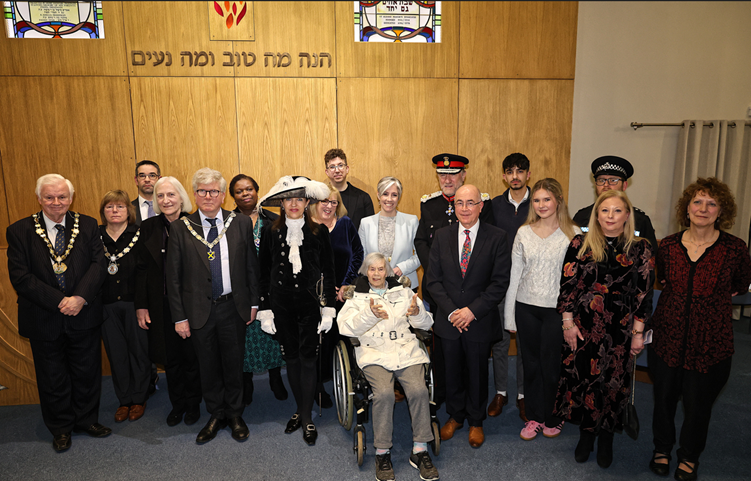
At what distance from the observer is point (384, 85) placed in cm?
491

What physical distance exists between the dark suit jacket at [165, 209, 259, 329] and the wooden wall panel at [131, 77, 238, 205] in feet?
7.06

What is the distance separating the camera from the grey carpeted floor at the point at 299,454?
9.13ft

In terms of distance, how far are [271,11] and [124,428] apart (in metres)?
4.33

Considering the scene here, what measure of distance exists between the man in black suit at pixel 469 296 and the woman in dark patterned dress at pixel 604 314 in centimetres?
47

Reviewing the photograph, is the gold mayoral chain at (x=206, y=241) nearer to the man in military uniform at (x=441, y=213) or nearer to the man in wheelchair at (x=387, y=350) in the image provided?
the man in wheelchair at (x=387, y=350)

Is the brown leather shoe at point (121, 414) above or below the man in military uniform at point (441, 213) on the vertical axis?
below

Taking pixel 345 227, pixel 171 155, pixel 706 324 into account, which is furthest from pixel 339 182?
pixel 706 324

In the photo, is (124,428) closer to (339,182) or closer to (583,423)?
(339,182)

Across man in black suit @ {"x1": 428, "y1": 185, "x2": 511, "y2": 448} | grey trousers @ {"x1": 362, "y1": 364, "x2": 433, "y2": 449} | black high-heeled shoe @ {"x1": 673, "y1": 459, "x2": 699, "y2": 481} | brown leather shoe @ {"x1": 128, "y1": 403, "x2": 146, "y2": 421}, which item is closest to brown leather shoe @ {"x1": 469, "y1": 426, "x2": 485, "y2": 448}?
man in black suit @ {"x1": 428, "y1": 185, "x2": 511, "y2": 448}

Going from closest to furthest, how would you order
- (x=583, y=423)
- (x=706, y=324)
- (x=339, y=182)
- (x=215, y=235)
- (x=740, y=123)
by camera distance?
(x=706, y=324) → (x=583, y=423) → (x=215, y=235) → (x=339, y=182) → (x=740, y=123)

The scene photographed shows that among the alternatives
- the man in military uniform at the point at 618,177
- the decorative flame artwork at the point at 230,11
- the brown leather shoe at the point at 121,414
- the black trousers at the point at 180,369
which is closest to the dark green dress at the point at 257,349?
the black trousers at the point at 180,369

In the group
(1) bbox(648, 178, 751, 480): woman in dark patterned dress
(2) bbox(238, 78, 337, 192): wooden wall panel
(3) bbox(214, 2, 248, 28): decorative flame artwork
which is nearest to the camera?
(1) bbox(648, 178, 751, 480): woman in dark patterned dress

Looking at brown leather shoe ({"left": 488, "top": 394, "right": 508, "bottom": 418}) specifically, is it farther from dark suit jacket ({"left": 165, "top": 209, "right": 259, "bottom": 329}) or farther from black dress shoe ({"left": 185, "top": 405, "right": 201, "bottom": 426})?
black dress shoe ({"left": 185, "top": 405, "right": 201, "bottom": 426})

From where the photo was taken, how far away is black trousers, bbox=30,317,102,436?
3.06 m
